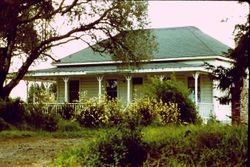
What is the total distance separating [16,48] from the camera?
985 inches

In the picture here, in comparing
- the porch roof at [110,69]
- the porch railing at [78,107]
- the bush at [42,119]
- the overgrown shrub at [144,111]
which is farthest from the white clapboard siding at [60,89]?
the overgrown shrub at [144,111]

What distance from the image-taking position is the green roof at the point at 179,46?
103 feet

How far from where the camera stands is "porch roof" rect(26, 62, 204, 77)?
28.9 m

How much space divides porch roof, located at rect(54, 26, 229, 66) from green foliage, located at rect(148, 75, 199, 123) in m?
8.24

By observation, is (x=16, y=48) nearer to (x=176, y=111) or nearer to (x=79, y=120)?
(x=79, y=120)

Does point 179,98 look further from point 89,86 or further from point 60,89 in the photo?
point 60,89

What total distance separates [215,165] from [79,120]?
1502 centimetres

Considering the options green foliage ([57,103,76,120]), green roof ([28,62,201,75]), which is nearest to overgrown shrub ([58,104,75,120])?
green foliage ([57,103,76,120])

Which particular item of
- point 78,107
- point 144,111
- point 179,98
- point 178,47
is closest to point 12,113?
point 78,107

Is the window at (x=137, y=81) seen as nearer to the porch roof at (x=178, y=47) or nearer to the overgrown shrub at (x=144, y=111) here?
the porch roof at (x=178, y=47)

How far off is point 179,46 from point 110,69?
15.1 feet

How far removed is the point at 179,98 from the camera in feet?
74.1

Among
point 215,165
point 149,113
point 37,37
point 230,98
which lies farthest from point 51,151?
point 37,37

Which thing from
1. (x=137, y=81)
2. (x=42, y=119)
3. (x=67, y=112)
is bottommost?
(x=42, y=119)
